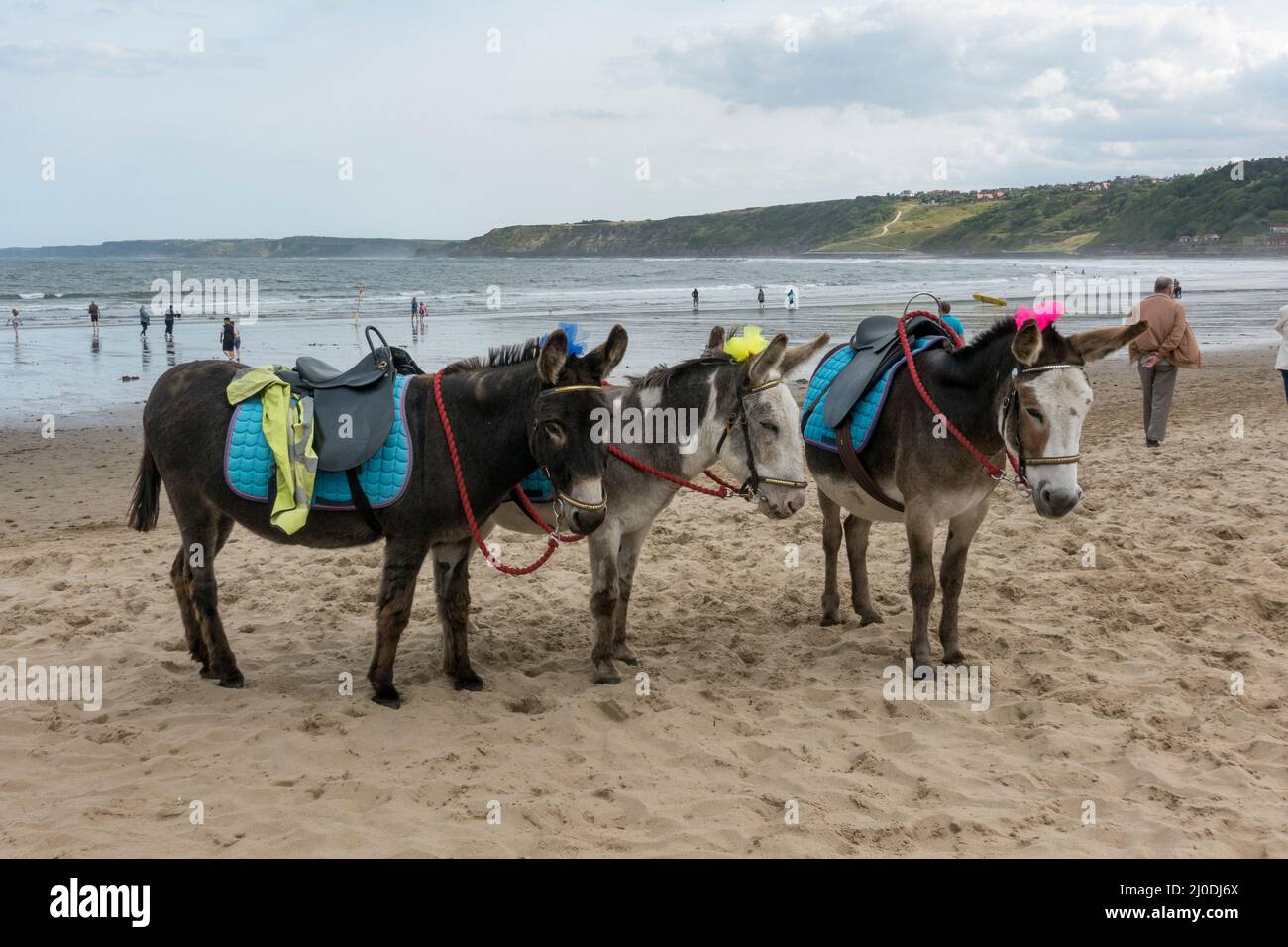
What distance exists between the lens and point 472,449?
566cm

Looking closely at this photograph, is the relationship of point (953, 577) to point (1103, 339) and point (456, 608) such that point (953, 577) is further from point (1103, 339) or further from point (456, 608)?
point (456, 608)

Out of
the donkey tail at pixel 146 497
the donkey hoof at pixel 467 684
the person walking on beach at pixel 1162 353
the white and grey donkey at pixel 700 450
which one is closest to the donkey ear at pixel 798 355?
the white and grey donkey at pixel 700 450

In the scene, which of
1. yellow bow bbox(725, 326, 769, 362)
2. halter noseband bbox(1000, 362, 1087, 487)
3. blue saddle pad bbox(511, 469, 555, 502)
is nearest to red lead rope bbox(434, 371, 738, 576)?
blue saddle pad bbox(511, 469, 555, 502)

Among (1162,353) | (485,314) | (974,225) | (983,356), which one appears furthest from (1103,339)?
(974,225)

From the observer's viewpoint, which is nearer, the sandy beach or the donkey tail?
the sandy beach

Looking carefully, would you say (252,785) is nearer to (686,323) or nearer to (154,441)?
(154,441)

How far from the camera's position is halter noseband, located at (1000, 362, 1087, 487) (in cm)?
536

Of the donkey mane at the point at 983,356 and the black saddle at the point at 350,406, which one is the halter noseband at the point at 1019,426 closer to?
the donkey mane at the point at 983,356

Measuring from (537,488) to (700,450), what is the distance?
1038 mm

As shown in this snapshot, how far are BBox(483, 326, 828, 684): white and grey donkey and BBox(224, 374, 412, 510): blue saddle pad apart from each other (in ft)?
2.85

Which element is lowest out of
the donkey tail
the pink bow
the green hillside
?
the donkey tail

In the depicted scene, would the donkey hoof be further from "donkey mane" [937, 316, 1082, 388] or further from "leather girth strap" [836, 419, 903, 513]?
"donkey mane" [937, 316, 1082, 388]

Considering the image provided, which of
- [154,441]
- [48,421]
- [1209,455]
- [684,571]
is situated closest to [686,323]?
[48,421]

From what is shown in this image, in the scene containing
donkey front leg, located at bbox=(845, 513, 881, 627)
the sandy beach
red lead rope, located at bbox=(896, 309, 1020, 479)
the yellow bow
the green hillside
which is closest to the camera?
the sandy beach
